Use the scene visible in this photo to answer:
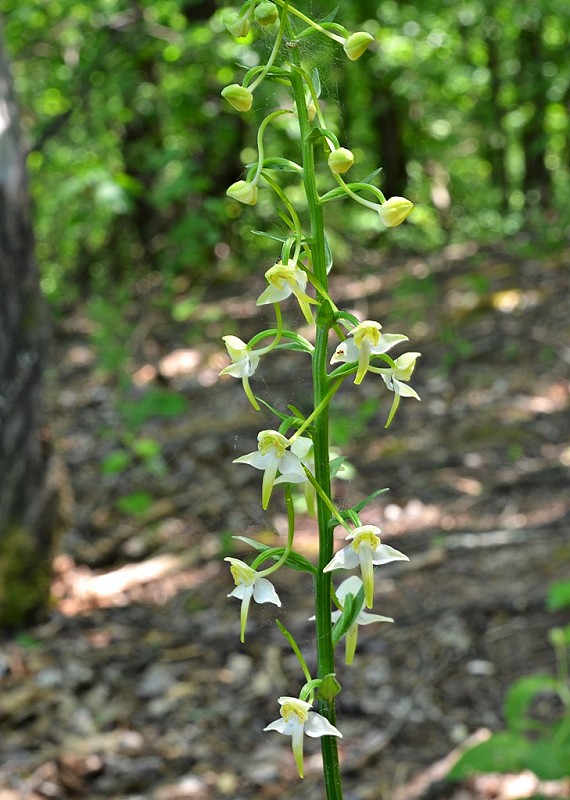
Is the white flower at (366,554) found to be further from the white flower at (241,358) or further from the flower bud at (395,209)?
the flower bud at (395,209)

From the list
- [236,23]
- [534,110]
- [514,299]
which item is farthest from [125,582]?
[534,110]

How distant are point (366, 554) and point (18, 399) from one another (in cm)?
287

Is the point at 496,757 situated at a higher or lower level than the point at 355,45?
lower

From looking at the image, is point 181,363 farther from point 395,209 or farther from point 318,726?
point 318,726

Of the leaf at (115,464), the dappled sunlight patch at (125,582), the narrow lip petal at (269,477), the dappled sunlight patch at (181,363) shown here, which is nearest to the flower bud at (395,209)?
the narrow lip petal at (269,477)

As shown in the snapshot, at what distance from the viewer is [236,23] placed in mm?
1099

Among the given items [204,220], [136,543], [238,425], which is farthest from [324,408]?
[204,220]

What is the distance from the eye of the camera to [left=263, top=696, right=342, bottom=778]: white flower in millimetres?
1007

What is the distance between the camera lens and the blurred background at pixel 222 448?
3.01 meters

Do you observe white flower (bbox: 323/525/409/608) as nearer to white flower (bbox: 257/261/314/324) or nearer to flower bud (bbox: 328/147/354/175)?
white flower (bbox: 257/261/314/324)

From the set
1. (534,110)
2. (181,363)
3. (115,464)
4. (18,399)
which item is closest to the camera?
(18,399)

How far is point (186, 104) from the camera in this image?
6.67m

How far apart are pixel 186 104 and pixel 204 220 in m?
1.13

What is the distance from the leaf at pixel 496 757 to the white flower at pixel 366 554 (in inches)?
51.1
